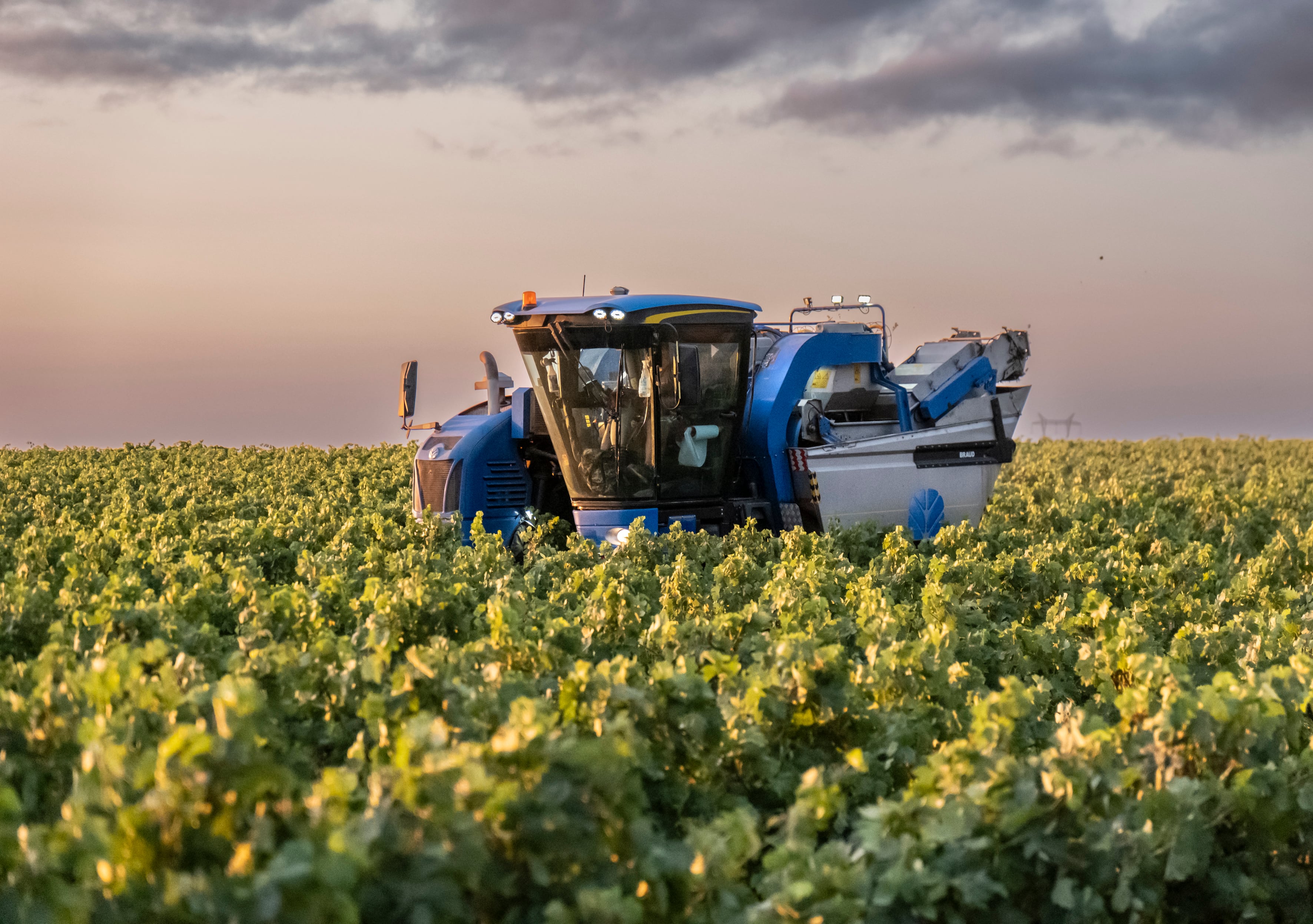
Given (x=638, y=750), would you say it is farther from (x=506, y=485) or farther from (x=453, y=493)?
(x=506, y=485)

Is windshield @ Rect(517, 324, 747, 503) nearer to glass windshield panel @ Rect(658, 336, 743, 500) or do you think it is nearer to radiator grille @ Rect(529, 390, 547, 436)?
glass windshield panel @ Rect(658, 336, 743, 500)

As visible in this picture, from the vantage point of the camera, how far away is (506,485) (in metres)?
13.4

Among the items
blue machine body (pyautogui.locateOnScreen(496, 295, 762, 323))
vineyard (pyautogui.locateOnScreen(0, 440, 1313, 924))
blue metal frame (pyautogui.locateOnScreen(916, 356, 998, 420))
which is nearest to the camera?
vineyard (pyautogui.locateOnScreen(0, 440, 1313, 924))

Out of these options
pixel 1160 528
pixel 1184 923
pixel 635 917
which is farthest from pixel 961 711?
pixel 1160 528

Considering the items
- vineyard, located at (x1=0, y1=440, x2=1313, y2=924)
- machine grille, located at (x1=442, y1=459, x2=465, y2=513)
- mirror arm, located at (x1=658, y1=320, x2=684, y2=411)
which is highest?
mirror arm, located at (x1=658, y1=320, x2=684, y2=411)

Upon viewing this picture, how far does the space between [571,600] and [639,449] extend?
3.79 m

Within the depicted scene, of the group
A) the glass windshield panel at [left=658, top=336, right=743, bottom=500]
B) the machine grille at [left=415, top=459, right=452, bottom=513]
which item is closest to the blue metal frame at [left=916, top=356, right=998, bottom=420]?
the glass windshield panel at [left=658, top=336, right=743, bottom=500]

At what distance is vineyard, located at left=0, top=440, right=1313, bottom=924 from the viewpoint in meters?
3.43

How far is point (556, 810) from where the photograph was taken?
3.56 m

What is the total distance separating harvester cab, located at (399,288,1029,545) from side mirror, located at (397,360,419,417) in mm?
17

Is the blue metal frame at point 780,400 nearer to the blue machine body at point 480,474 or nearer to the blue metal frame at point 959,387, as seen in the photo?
the blue metal frame at point 959,387

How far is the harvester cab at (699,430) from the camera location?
1205 cm

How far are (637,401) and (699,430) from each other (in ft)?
2.39

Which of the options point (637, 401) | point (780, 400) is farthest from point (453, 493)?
point (780, 400)
